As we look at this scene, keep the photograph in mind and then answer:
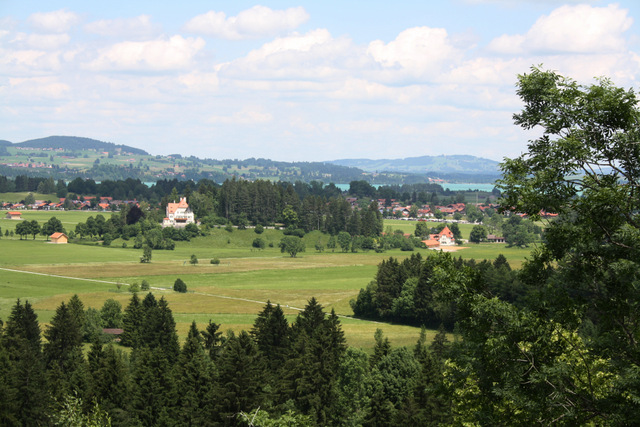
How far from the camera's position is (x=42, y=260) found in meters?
144

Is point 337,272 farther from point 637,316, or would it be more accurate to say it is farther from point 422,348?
point 637,316

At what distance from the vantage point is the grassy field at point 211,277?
96.9m

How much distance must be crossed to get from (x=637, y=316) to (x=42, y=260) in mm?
143504

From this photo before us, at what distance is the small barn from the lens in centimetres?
17750

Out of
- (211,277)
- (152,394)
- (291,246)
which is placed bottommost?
(211,277)

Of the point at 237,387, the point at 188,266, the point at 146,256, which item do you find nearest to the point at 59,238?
the point at 146,256

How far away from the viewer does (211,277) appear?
430 ft

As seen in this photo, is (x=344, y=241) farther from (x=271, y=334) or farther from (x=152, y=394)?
(x=152, y=394)

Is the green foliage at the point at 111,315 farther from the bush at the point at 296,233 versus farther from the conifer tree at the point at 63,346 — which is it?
the bush at the point at 296,233

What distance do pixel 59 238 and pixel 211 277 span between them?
6730cm

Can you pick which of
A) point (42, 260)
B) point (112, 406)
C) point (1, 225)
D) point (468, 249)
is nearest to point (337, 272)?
point (468, 249)

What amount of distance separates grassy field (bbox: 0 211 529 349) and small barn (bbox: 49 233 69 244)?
5.12 meters

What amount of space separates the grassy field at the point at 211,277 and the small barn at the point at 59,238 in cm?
512

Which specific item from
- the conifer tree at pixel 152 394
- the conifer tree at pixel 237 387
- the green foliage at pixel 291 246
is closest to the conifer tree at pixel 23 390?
the conifer tree at pixel 152 394
